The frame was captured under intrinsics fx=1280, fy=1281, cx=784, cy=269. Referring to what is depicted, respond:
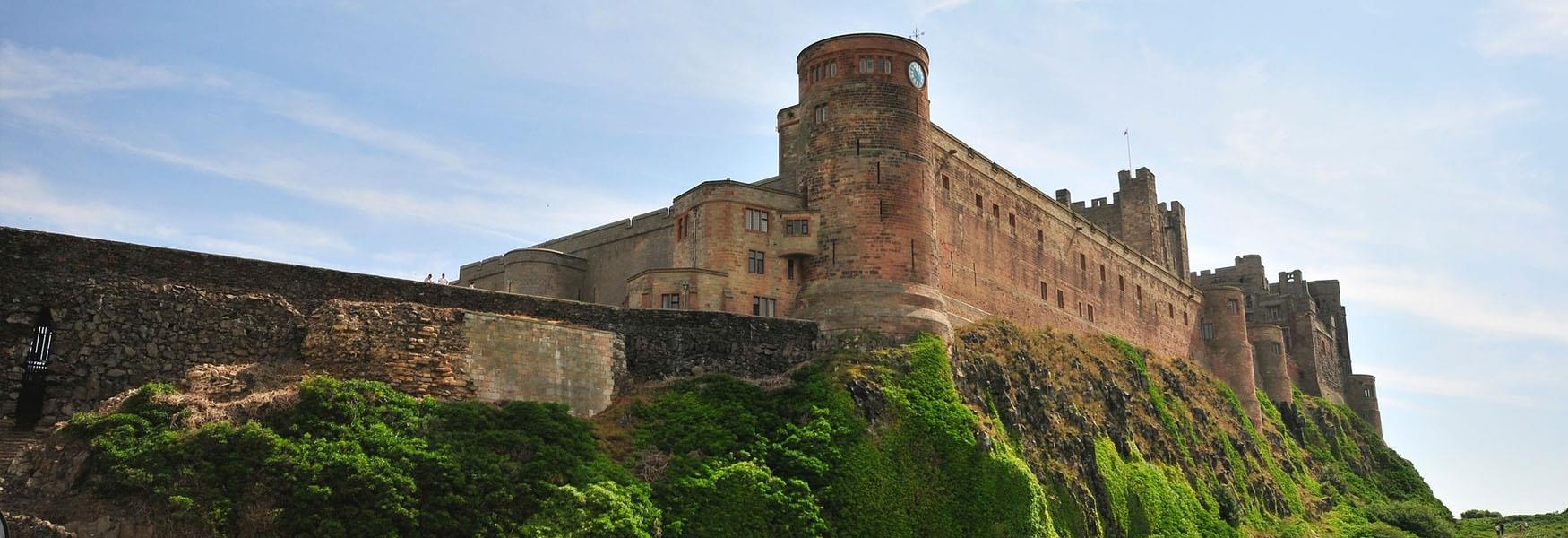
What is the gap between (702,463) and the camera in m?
35.8

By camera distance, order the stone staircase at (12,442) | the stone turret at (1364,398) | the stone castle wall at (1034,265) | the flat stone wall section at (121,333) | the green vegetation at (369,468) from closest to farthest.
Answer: the green vegetation at (369,468) < the stone staircase at (12,442) < the flat stone wall section at (121,333) < the stone castle wall at (1034,265) < the stone turret at (1364,398)

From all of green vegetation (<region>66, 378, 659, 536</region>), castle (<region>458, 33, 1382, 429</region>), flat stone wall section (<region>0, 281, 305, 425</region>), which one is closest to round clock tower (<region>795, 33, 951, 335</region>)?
castle (<region>458, 33, 1382, 429</region>)

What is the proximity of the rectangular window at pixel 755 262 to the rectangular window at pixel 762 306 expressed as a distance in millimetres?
997

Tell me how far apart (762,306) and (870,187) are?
5705 mm

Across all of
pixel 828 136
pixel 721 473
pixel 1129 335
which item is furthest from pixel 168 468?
pixel 1129 335

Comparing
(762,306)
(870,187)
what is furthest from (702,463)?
(870,187)

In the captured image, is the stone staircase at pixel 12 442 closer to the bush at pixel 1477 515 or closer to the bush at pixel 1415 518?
the bush at pixel 1415 518

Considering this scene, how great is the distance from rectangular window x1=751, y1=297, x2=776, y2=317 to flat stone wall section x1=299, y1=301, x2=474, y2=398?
475 inches

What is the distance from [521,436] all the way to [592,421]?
11.8ft

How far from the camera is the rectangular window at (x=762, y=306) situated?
44.8 m

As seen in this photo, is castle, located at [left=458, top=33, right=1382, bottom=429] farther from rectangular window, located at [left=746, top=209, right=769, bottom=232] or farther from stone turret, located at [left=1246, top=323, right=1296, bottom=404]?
stone turret, located at [left=1246, top=323, right=1296, bottom=404]

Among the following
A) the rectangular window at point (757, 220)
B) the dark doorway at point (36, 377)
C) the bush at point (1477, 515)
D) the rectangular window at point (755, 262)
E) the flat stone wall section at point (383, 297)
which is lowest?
the bush at point (1477, 515)

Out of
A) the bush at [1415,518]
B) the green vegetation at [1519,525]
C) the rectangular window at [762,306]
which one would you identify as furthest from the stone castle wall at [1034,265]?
the green vegetation at [1519,525]

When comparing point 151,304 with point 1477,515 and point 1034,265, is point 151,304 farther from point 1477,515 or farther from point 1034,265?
point 1477,515
